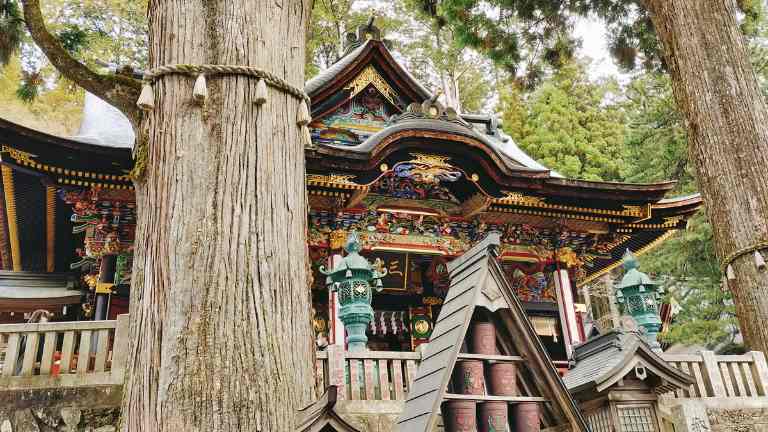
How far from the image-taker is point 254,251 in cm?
241

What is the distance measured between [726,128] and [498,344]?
408 cm

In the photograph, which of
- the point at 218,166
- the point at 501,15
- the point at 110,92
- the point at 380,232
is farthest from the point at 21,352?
the point at 501,15

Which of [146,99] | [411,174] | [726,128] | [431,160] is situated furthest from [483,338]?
[411,174]

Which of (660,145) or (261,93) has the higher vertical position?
(660,145)

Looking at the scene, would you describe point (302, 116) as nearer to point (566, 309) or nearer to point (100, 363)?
point (100, 363)

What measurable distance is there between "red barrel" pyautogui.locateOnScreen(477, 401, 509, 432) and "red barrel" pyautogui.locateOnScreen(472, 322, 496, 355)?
221 mm

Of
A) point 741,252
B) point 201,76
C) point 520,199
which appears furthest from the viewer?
point 520,199

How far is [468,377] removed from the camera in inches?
99.9

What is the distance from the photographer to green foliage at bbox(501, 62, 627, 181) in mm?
19688

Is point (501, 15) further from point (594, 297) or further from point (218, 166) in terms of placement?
point (594, 297)

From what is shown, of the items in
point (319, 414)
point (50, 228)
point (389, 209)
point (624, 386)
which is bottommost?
point (624, 386)

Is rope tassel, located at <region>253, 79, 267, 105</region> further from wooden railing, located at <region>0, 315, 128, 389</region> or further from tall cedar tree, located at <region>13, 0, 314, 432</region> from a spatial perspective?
wooden railing, located at <region>0, 315, 128, 389</region>

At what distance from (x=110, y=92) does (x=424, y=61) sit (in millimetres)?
19817

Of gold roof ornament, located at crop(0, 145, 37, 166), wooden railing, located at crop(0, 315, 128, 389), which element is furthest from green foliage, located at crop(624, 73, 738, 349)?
gold roof ornament, located at crop(0, 145, 37, 166)
